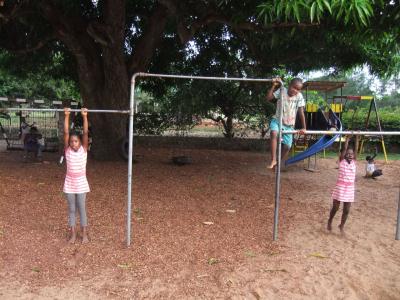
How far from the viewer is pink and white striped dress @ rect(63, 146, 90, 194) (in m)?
5.01

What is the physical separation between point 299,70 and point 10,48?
27.2ft

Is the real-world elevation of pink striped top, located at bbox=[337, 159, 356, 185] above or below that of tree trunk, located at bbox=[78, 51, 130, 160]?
below

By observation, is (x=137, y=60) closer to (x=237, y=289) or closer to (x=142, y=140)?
(x=142, y=140)

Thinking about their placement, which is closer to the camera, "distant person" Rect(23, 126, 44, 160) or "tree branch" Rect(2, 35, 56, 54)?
"tree branch" Rect(2, 35, 56, 54)

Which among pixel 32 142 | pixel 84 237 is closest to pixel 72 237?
pixel 84 237

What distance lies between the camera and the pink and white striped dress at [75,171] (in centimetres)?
501

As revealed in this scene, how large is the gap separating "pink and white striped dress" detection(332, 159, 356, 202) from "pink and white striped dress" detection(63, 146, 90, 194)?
324 cm

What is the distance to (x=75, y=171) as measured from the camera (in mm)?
5027

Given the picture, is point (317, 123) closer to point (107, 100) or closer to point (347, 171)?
point (107, 100)

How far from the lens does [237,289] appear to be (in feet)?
13.6

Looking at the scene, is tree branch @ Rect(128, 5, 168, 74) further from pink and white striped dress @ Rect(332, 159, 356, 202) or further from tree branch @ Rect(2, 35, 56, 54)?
pink and white striped dress @ Rect(332, 159, 356, 202)

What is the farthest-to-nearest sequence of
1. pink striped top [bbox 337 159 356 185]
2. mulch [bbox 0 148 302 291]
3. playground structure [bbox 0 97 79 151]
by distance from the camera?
playground structure [bbox 0 97 79 151], pink striped top [bbox 337 159 356 185], mulch [bbox 0 148 302 291]

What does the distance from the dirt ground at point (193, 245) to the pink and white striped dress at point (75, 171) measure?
634 millimetres

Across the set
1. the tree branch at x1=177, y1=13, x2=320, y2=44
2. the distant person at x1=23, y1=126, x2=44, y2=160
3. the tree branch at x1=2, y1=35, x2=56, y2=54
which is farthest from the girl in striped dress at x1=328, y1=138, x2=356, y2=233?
the distant person at x1=23, y1=126, x2=44, y2=160
